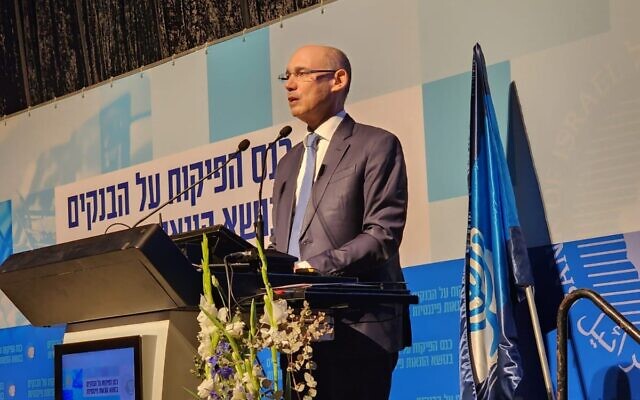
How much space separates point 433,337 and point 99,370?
160cm

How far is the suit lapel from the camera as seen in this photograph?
345 centimetres

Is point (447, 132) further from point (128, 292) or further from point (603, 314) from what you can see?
point (128, 292)

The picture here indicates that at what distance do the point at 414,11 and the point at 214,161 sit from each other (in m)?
1.32

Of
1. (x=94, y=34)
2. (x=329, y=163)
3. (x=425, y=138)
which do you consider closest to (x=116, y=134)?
(x=94, y=34)

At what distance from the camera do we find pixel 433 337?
410cm

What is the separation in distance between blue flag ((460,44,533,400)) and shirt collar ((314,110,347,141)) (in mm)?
488

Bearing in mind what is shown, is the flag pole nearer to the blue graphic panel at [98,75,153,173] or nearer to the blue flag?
the blue flag

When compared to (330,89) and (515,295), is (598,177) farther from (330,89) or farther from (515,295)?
(330,89)

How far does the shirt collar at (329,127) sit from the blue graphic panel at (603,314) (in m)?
0.91

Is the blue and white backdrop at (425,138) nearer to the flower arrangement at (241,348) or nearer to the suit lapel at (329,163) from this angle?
the suit lapel at (329,163)

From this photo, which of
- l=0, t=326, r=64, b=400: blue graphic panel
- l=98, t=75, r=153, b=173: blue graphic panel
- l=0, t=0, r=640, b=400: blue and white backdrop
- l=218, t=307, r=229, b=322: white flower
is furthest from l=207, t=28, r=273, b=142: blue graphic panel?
l=218, t=307, r=229, b=322: white flower

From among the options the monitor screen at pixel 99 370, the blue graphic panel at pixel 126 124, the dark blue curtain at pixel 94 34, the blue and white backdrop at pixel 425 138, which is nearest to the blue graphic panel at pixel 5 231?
the blue and white backdrop at pixel 425 138

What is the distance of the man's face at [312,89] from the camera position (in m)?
3.62

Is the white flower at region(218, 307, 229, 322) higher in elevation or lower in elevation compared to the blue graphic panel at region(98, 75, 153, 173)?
lower
